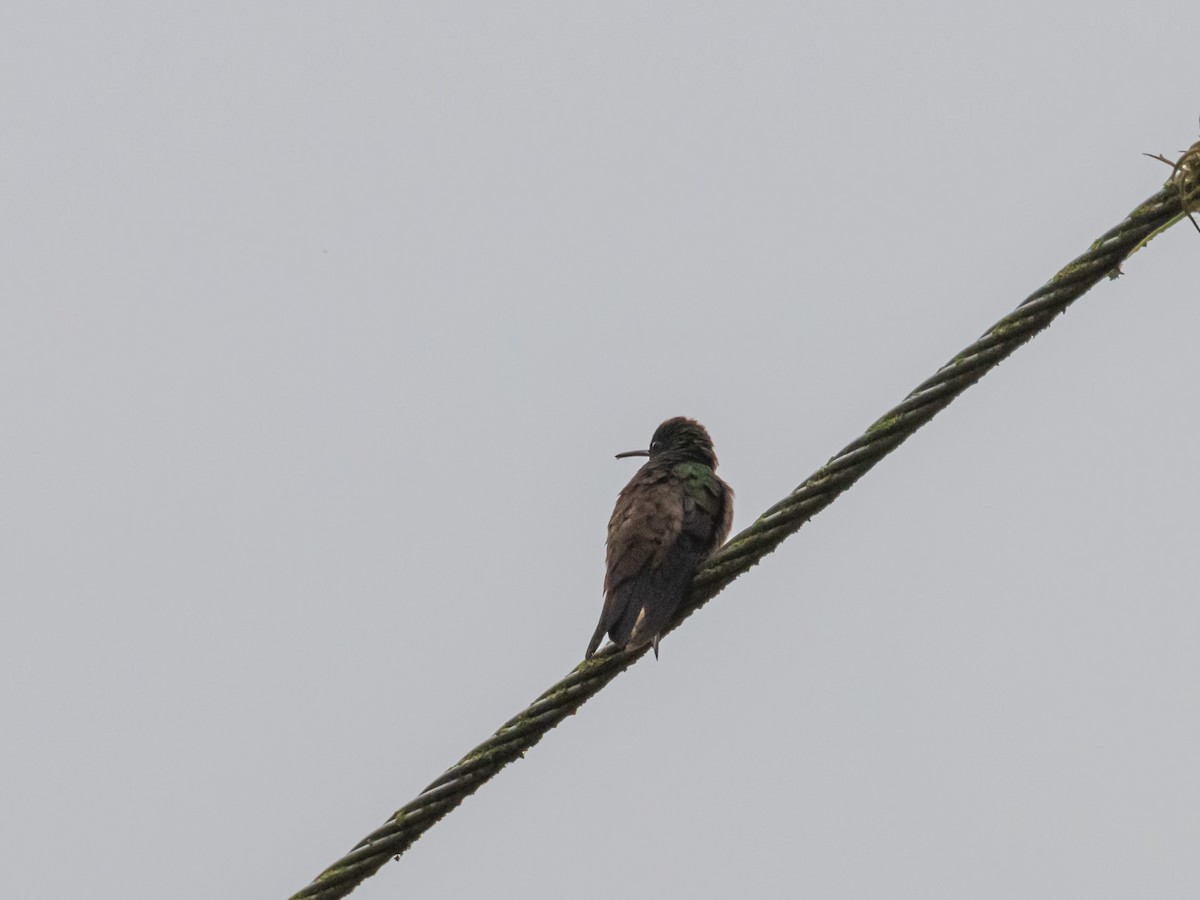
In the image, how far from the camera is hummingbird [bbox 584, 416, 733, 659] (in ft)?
18.7

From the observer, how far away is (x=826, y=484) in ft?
13.4

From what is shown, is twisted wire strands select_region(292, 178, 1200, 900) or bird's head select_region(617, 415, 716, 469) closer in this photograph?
twisted wire strands select_region(292, 178, 1200, 900)

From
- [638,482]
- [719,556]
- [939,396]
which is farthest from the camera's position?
[638,482]

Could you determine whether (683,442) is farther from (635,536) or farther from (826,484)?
(826,484)

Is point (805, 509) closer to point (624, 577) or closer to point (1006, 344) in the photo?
point (1006, 344)

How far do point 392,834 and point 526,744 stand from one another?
43 cm

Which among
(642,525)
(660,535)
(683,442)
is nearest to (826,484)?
(660,535)

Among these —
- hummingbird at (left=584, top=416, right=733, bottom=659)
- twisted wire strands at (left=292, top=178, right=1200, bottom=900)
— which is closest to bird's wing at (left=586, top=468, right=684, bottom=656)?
hummingbird at (left=584, top=416, right=733, bottom=659)

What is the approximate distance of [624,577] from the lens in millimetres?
6051

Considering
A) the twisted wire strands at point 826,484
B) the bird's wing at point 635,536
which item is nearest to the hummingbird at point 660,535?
the bird's wing at point 635,536

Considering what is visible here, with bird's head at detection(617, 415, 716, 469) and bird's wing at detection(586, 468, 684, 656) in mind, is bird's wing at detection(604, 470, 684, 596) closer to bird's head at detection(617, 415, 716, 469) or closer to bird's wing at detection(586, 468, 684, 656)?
bird's wing at detection(586, 468, 684, 656)

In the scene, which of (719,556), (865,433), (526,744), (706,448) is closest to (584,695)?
(526,744)

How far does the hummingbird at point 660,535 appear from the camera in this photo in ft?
18.7

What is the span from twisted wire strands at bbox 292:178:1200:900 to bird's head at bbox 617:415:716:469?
3.08 m
